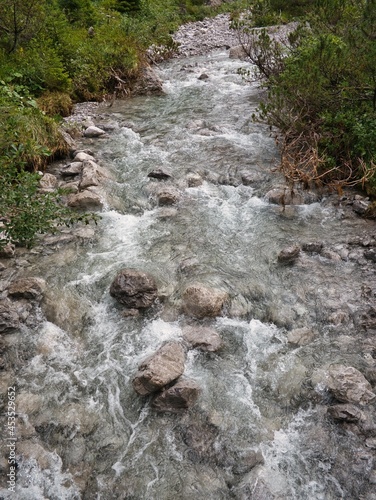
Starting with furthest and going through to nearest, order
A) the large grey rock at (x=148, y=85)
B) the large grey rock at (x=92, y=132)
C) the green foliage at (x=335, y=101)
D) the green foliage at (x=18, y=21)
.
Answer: the large grey rock at (x=148, y=85) < the large grey rock at (x=92, y=132) < the green foliage at (x=18, y=21) < the green foliage at (x=335, y=101)

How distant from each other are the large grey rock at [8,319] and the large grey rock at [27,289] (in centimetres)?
27

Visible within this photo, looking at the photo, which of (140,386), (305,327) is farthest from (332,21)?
(140,386)

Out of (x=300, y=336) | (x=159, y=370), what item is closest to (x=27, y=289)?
(x=159, y=370)

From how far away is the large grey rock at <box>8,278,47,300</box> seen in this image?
5.67 meters

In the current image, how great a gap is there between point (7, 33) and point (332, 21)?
29.7 ft

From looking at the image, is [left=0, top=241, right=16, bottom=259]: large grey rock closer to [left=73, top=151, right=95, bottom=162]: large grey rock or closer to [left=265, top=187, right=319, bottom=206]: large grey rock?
[left=73, top=151, right=95, bottom=162]: large grey rock

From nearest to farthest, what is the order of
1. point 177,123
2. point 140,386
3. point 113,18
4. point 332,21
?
point 140,386 < point 332,21 < point 177,123 < point 113,18

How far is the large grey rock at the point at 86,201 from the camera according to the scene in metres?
7.80

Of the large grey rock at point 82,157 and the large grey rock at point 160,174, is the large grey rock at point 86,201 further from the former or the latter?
the large grey rock at point 82,157

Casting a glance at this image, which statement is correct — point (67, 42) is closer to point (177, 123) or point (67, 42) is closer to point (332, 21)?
point (177, 123)

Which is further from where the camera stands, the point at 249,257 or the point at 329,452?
the point at 249,257

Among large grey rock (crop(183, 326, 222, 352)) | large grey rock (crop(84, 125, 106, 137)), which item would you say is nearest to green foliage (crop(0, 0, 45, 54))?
large grey rock (crop(84, 125, 106, 137))

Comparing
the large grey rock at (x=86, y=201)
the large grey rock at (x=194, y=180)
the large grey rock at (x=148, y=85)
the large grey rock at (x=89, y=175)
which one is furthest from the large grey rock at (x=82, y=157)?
the large grey rock at (x=148, y=85)

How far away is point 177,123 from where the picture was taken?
12.0 metres
